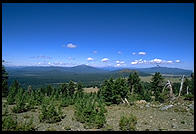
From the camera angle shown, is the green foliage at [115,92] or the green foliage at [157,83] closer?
the green foliage at [115,92]

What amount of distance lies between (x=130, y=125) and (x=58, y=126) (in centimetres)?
568

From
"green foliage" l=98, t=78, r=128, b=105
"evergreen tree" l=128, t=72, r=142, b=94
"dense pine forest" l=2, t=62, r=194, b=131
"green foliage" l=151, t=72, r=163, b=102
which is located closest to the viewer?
"dense pine forest" l=2, t=62, r=194, b=131

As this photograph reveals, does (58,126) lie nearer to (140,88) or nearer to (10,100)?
(10,100)

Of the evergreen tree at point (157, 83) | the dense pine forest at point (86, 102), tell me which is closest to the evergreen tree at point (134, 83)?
the dense pine forest at point (86, 102)

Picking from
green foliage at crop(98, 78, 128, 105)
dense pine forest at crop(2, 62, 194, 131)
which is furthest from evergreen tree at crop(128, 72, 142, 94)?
green foliage at crop(98, 78, 128, 105)

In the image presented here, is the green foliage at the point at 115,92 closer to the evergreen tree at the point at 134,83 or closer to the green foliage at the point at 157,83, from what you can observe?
the green foliage at the point at 157,83

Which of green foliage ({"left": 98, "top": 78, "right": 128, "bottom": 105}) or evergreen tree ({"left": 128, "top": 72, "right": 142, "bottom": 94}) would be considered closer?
green foliage ({"left": 98, "top": 78, "right": 128, "bottom": 105})

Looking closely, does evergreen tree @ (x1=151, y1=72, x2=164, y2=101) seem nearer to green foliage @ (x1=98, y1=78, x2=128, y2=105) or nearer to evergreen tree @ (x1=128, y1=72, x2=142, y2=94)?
evergreen tree @ (x1=128, y1=72, x2=142, y2=94)

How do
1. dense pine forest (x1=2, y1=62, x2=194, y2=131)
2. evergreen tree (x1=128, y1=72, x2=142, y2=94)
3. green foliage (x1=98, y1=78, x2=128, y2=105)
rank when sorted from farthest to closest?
evergreen tree (x1=128, y1=72, x2=142, y2=94) < green foliage (x1=98, y1=78, x2=128, y2=105) < dense pine forest (x1=2, y1=62, x2=194, y2=131)

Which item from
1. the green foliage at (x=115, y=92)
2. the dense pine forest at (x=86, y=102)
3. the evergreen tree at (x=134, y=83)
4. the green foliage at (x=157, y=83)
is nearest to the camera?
the dense pine forest at (x=86, y=102)

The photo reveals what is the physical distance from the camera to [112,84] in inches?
1227

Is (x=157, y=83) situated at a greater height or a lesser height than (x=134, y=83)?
greater

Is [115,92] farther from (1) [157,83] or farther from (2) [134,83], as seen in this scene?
(2) [134,83]

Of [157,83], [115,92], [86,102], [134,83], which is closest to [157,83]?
[157,83]
